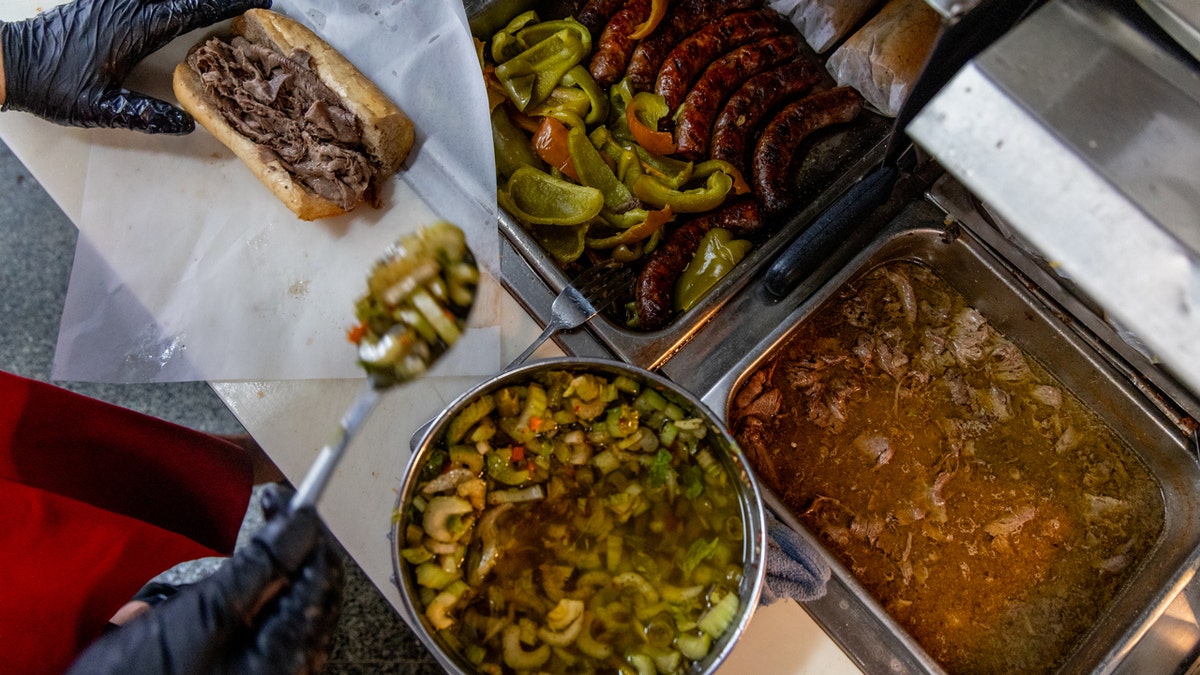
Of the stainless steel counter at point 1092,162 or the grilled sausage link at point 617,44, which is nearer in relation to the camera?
the stainless steel counter at point 1092,162

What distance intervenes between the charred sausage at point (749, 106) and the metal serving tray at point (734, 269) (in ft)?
0.60

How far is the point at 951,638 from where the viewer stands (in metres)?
1.98

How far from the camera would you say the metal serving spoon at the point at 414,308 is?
1.62 m

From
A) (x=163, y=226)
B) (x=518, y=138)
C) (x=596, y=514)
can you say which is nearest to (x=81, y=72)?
(x=163, y=226)

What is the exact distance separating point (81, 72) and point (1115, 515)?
10.3ft

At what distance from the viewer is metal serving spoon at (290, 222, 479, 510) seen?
162 centimetres

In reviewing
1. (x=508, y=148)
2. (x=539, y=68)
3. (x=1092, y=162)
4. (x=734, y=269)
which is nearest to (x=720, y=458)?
(x=734, y=269)

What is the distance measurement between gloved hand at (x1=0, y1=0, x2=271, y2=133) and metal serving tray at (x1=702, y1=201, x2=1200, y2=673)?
1.84 metres

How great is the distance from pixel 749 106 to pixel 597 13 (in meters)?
0.57

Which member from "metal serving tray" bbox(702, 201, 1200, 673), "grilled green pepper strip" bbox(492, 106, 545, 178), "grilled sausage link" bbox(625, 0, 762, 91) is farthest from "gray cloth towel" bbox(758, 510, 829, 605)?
"grilled sausage link" bbox(625, 0, 762, 91)

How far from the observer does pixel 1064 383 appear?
220cm

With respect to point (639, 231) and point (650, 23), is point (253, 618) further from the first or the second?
point (650, 23)

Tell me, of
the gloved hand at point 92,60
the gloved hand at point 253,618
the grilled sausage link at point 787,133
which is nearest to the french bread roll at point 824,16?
the grilled sausage link at point 787,133

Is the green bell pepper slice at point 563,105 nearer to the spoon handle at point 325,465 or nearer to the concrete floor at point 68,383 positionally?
the spoon handle at point 325,465
